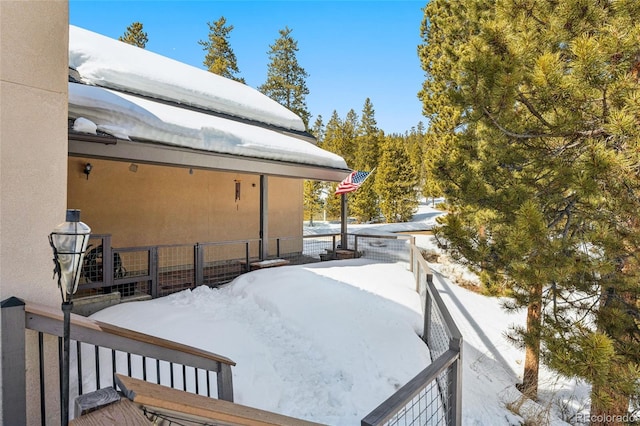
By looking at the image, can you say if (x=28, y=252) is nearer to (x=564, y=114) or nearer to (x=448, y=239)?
(x=448, y=239)

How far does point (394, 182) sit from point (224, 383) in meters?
30.8

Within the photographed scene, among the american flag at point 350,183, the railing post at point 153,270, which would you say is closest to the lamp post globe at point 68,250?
the railing post at point 153,270

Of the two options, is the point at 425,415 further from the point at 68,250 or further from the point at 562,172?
the point at 68,250

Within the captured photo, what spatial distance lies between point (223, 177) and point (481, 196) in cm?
766

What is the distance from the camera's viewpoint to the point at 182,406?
1.25 m

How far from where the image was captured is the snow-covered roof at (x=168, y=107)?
18.9 ft

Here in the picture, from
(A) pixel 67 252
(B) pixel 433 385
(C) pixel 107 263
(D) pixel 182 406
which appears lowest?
(B) pixel 433 385

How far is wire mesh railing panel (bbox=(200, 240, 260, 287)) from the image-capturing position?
8016mm

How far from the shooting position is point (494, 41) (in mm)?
4156

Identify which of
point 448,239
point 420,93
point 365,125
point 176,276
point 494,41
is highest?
point 365,125

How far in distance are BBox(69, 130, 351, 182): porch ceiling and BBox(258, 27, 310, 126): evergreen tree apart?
73.3ft

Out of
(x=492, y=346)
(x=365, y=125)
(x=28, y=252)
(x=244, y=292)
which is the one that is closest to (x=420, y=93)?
(x=492, y=346)

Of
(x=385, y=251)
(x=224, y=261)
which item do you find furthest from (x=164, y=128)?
(x=385, y=251)

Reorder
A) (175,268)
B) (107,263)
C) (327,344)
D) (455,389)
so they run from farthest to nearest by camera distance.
Answer: (175,268), (107,263), (327,344), (455,389)
